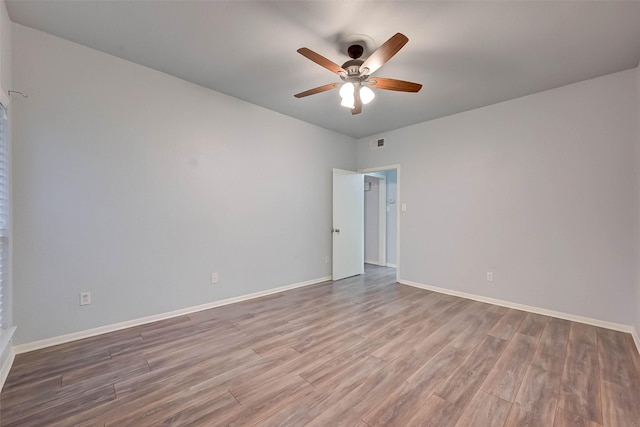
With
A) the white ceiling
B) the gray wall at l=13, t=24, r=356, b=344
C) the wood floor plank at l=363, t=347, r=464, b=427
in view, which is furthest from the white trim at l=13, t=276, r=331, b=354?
the white ceiling

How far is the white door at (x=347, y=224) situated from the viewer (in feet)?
16.1

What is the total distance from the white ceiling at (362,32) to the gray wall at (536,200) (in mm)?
452

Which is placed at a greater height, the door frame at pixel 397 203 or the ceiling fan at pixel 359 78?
the ceiling fan at pixel 359 78

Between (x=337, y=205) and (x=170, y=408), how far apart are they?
12.3ft

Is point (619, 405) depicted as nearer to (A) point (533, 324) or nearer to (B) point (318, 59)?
(A) point (533, 324)

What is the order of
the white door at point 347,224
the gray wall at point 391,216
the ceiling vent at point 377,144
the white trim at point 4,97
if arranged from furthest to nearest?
the gray wall at point 391,216 < the ceiling vent at point 377,144 < the white door at point 347,224 < the white trim at point 4,97

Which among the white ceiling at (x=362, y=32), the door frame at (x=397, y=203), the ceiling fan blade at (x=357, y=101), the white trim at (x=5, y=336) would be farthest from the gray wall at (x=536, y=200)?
the white trim at (x=5, y=336)

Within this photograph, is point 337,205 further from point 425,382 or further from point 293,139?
point 425,382

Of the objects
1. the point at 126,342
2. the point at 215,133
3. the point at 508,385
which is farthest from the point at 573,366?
the point at 215,133

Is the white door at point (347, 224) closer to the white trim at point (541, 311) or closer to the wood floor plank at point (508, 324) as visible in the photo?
the white trim at point (541, 311)

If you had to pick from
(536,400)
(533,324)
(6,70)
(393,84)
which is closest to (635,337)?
(533,324)

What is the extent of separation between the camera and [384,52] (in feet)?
6.50

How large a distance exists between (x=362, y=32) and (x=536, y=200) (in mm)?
2962

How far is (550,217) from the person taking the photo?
10.6ft
